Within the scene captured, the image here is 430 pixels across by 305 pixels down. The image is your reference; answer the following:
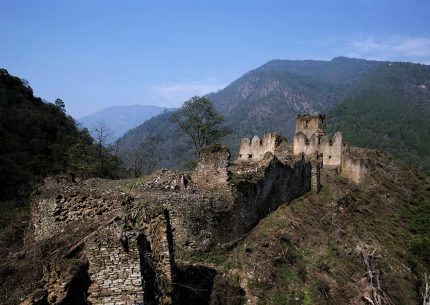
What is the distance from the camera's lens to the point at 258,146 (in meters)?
31.7

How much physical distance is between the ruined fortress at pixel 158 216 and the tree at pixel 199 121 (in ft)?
49.0

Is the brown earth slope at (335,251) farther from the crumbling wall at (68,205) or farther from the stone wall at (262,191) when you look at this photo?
the crumbling wall at (68,205)

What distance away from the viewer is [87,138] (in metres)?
53.1

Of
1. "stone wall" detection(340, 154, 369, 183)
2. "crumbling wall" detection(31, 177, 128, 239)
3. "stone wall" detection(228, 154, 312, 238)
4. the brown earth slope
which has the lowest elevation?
the brown earth slope

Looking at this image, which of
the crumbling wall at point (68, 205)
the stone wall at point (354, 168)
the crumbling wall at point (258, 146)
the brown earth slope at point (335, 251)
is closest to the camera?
the crumbling wall at point (68, 205)

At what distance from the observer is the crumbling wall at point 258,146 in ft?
102

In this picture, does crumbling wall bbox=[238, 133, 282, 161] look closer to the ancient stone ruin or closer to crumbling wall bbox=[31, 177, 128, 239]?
the ancient stone ruin

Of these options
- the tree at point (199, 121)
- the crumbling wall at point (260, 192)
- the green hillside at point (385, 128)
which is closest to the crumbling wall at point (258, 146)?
the tree at point (199, 121)

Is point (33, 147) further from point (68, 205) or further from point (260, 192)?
point (68, 205)

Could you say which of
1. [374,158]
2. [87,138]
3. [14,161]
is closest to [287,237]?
[374,158]

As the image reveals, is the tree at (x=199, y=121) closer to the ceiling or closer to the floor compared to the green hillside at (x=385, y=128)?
closer to the ceiling

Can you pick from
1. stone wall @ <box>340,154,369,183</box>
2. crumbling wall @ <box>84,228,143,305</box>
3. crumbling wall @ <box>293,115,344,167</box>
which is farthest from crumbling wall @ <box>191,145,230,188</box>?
stone wall @ <box>340,154,369,183</box>

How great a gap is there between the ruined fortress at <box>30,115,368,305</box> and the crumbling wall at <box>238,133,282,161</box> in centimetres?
613

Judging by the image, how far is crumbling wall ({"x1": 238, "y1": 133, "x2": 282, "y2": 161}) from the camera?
1229 inches
